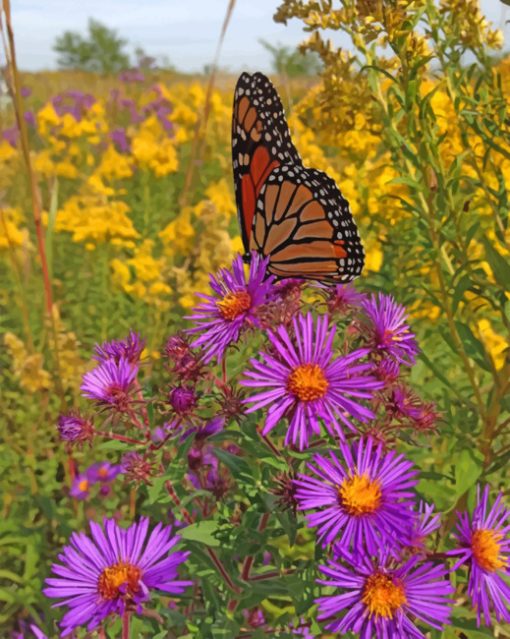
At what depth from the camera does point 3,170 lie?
4.09 meters

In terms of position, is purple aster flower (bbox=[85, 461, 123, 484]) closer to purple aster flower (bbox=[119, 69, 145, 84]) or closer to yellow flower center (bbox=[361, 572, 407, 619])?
yellow flower center (bbox=[361, 572, 407, 619])

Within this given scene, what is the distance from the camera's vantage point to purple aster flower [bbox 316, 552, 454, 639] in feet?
3.77

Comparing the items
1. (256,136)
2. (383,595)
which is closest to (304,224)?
(256,136)

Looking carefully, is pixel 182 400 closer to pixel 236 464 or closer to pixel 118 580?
pixel 236 464

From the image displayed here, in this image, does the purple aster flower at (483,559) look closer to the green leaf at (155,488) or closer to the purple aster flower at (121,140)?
the green leaf at (155,488)

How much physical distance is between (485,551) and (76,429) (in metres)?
0.83

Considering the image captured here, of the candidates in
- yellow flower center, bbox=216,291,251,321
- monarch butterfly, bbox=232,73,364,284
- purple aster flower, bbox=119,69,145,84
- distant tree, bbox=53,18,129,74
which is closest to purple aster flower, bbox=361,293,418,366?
yellow flower center, bbox=216,291,251,321

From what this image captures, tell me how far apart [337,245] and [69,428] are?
0.91 metres

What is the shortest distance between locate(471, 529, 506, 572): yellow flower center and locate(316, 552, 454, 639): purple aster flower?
0.32ft

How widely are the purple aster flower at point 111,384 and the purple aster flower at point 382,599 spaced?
534mm

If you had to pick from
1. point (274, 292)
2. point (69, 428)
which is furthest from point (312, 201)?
point (69, 428)

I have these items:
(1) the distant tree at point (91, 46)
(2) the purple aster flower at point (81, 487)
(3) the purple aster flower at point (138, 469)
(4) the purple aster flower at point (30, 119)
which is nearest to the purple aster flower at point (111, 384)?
(3) the purple aster flower at point (138, 469)

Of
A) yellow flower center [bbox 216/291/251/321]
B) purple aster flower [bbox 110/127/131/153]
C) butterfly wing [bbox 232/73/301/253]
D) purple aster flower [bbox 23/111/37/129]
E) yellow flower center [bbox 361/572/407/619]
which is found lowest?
yellow flower center [bbox 361/572/407/619]

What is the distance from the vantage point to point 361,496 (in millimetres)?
1175
